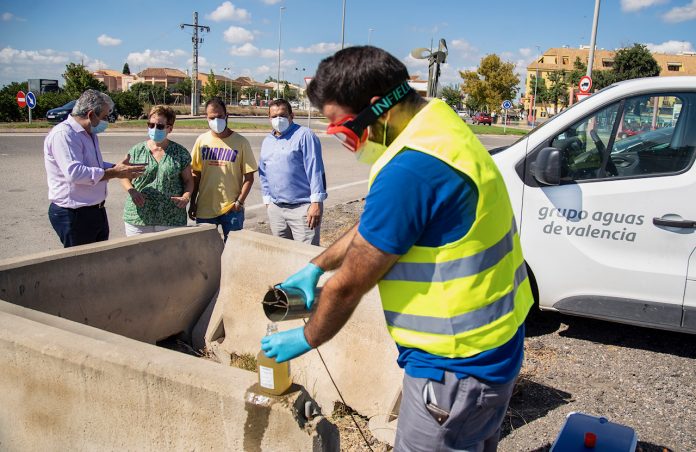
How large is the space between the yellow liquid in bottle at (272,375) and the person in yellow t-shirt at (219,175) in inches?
145

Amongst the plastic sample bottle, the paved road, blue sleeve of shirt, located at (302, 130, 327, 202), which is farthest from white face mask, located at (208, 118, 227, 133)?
the plastic sample bottle

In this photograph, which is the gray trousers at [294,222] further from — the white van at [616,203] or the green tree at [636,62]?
the green tree at [636,62]

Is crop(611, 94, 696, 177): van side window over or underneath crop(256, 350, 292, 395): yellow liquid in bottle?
over

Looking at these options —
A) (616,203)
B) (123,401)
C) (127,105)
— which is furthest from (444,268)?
(127,105)

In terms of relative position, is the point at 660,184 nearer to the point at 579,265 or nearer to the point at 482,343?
the point at 579,265

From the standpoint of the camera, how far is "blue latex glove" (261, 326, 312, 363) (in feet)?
6.79

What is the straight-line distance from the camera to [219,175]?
19.0ft

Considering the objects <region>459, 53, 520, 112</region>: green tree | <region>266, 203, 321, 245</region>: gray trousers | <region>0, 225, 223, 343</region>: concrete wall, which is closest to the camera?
<region>0, 225, 223, 343</region>: concrete wall

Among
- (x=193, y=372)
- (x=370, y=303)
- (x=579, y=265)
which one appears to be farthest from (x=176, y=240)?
(x=579, y=265)

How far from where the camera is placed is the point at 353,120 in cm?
197

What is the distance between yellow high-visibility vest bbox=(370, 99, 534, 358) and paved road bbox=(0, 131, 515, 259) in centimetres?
661

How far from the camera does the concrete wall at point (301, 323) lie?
3822 millimetres

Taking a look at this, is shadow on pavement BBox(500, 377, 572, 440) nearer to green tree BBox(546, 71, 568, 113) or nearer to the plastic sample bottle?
the plastic sample bottle

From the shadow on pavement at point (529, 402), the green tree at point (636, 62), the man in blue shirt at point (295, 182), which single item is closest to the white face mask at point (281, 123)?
the man in blue shirt at point (295, 182)
